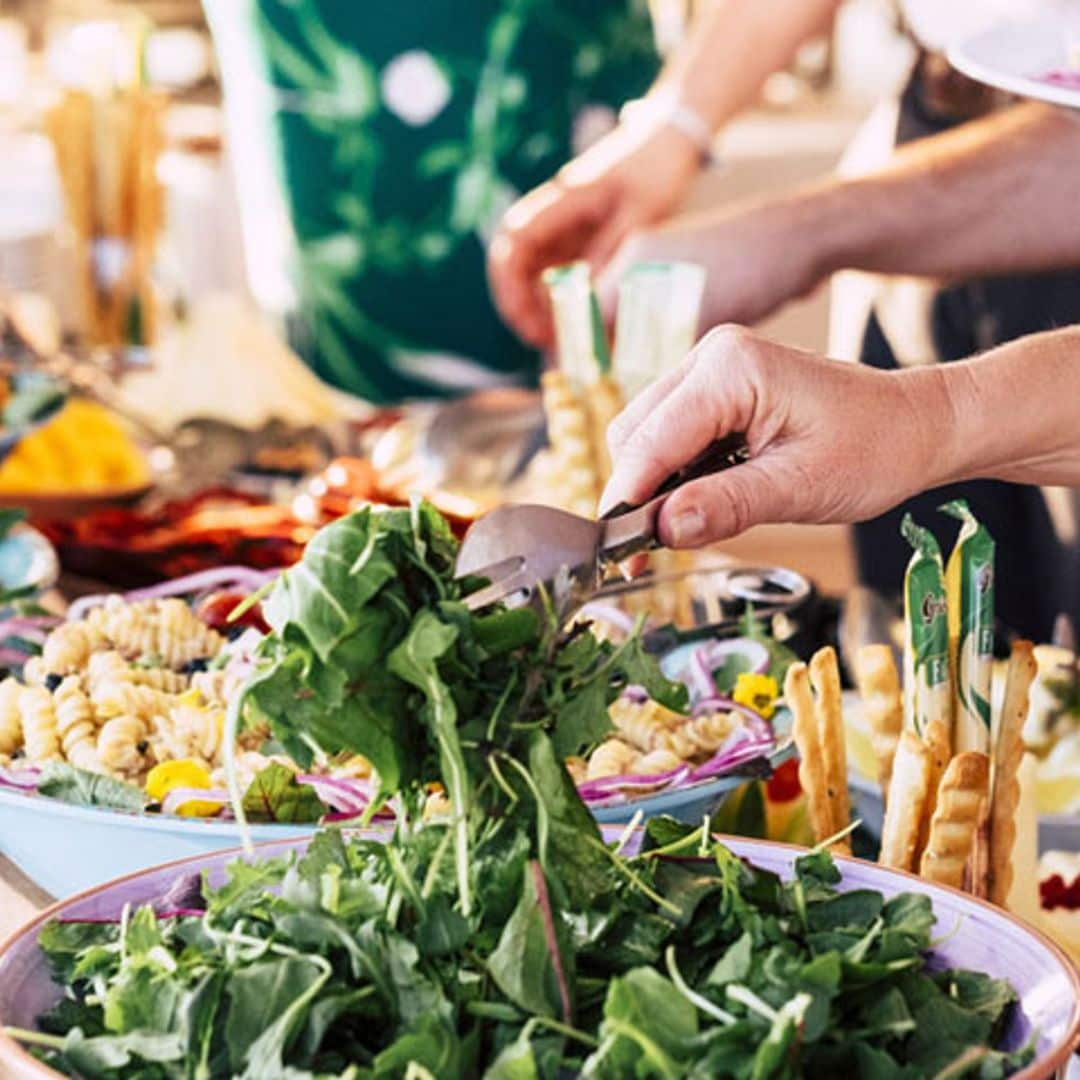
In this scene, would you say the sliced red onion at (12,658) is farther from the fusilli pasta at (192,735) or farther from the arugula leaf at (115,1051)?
the arugula leaf at (115,1051)

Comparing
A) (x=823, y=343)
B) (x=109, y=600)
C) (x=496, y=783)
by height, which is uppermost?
(x=496, y=783)

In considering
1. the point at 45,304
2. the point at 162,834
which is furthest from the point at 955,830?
the point at 45,304

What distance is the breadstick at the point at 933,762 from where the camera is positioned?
86cm

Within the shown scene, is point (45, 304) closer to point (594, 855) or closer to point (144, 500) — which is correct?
point (144, 500)

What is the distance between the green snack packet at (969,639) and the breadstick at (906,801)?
0.04 metres

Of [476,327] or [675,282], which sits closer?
[675,282]

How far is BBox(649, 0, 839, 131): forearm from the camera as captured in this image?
87.4 inches

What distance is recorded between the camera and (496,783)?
0.71 m

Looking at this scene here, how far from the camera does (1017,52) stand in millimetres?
1317

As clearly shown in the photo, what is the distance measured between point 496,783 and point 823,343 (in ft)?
9.98

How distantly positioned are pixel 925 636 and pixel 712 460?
0.42 ft

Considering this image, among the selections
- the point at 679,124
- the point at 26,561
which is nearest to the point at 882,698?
the point at 26,561

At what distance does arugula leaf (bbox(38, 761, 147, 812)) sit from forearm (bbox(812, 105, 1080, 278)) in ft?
3.63

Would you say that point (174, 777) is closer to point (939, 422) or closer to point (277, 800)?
point (277, 800)
